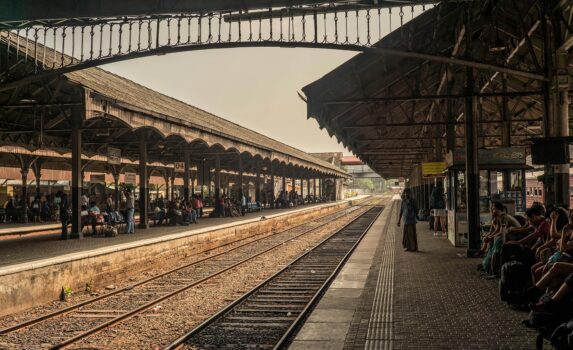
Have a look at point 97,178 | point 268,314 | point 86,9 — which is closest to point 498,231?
point 268,314

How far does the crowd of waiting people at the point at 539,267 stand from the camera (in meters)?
5.14

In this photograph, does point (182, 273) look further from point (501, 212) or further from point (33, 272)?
point (501, 212)

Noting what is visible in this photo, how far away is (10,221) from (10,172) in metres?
3.05

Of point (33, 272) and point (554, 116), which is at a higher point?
point (554, 116)

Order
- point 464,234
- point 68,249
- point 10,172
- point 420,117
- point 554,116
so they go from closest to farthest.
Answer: point 554,116, point 68,249, point 464,234, point 420,117, point 10,172

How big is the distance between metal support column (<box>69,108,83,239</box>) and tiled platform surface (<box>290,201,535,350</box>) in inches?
328

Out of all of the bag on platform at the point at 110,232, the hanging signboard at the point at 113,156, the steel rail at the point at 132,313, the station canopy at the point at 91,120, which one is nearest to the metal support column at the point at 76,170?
the station canopy at the point at 91,120

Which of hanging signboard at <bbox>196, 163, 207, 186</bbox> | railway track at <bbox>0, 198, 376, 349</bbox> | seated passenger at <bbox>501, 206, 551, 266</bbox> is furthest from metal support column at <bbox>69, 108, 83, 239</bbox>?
hanging signboard at <bbox>196, 163, 207, 186</bbox>

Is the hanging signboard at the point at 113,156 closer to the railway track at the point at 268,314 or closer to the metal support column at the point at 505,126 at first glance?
the railway track at the point at 268,314

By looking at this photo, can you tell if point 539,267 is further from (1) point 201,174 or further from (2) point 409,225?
(1) point 201,174

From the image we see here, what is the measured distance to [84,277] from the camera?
10656 mm

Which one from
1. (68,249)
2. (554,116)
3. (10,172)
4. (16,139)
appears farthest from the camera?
(10,172)

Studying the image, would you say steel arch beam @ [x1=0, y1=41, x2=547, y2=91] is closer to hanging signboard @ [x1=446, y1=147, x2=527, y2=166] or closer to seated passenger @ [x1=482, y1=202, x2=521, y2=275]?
hanging signboard @ [x1=446, y1=147, x2=527, y2=166]

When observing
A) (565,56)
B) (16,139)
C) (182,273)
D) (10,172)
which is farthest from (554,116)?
(10,172)
